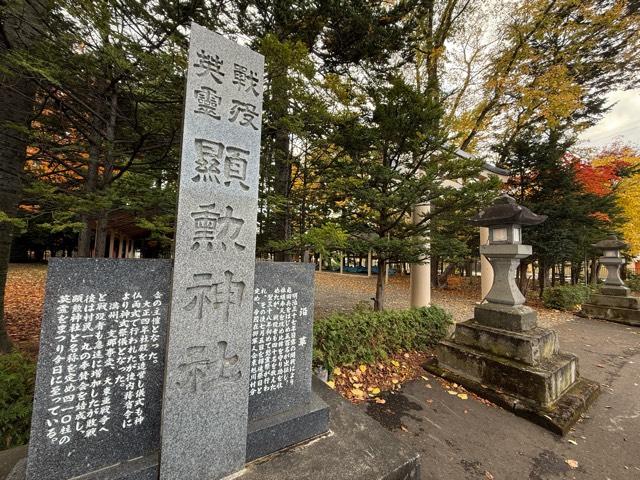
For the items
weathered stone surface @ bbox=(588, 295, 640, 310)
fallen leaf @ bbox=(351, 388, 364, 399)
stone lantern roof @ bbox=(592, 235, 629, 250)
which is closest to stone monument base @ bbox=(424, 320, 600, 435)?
fallen leaf @ bbox=(351, 388, 364, 399)

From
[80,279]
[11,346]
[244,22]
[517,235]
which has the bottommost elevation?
[11,346]

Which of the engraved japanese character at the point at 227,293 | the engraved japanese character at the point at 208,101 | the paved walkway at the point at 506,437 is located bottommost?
the paved walkway at the point at 506,437

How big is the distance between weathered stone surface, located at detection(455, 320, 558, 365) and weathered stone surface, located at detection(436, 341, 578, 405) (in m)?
0.09

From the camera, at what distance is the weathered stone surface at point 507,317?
13.9ft

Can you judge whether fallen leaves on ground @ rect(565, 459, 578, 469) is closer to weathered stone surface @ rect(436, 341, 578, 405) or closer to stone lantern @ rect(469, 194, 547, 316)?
weathered stone surface @ rect(436, 341, 578, 405)

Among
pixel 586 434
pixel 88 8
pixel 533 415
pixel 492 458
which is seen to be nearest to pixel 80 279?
pixel 88 8

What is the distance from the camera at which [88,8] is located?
110 inches

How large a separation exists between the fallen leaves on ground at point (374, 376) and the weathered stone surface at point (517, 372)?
0.61 meters

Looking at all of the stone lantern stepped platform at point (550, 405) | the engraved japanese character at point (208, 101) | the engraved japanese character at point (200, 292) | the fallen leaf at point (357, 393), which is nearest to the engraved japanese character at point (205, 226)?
the engraved japanese character at point (200, 292)

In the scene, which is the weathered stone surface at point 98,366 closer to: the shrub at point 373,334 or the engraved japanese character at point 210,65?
the engraved japanese character at point 210,65

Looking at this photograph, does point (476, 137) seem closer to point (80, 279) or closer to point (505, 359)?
point (505, 359)

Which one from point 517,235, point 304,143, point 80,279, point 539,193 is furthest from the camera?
point 539,193

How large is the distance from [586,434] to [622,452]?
1.00 feet

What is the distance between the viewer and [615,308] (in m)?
9.05
